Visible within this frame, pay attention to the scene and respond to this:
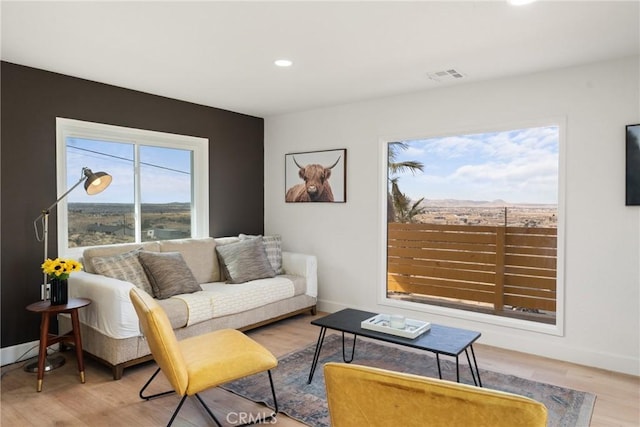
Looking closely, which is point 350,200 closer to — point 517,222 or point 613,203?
point 517,222

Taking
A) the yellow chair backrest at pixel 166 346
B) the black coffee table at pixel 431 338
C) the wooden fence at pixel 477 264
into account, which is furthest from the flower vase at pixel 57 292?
the wooden fence at pixel 477 264

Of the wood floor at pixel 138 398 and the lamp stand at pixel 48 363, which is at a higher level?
the lamp stand at pixel 48 363

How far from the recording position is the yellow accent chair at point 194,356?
6.87ft

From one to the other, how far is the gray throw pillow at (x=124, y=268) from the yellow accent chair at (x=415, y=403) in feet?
8.57

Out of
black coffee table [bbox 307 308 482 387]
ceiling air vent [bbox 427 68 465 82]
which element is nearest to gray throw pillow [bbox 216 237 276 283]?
black coffee table [bbox 307 308 482 387]

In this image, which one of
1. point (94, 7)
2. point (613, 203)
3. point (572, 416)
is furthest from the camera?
point (613, 203)

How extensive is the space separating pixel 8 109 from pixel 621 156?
15.6 feet

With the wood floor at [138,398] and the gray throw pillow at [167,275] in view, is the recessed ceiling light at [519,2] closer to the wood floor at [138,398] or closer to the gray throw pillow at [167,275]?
the wood floor at [138,398]

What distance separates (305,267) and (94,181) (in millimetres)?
2272

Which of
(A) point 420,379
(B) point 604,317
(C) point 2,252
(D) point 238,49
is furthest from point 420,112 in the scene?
(C) point 2,252

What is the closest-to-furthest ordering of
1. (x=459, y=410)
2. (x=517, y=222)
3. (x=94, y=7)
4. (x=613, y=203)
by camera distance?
(x=459, y=410) → (x=94, y=7) → (x=613, y=203) → (x=517, y=222)

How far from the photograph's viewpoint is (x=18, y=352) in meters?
3.32

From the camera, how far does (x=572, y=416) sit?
8.21 feet

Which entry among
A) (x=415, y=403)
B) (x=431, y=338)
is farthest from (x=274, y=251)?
(x=415, y=403)
